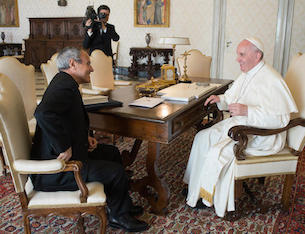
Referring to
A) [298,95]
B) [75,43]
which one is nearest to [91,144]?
[298,95]

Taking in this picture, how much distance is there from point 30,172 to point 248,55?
73.2 inches

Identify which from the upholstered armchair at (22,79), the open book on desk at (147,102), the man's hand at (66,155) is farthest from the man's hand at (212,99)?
the upholstered armchair at (22,79)

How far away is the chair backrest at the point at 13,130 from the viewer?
5.64ft

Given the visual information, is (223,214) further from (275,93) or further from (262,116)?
(275,93)

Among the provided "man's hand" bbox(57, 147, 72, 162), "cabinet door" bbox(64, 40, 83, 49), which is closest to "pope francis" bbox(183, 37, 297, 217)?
"man's hand" bbox(57, 147, 72, 162)

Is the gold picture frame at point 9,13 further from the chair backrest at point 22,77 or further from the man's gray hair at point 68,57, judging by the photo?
the man's gray hair at point 68,57

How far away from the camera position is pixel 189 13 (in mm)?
7707

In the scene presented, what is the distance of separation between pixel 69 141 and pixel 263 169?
1482 millimetres

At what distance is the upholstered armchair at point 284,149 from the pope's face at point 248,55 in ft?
1.29

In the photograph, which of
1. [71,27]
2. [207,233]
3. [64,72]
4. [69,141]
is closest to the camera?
[69,141]

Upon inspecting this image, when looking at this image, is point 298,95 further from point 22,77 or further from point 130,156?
point 22,77

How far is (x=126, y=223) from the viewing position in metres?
2.23

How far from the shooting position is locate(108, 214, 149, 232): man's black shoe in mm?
2232

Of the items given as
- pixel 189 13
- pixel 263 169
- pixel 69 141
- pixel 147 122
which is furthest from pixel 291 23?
pixel 69 141
